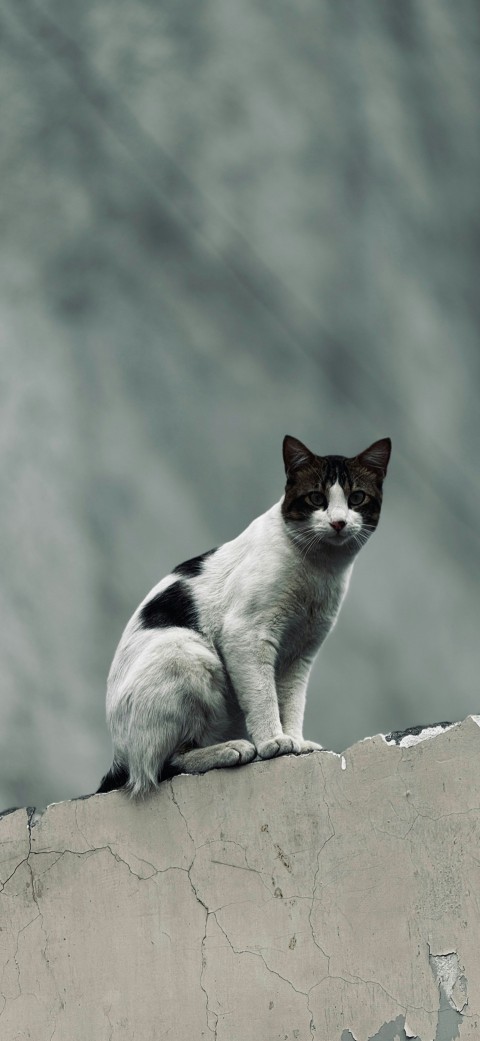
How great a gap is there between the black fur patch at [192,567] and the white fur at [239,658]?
40 mm

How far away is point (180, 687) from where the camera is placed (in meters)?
3.98

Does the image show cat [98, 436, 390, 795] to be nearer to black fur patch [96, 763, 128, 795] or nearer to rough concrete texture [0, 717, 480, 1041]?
black fur patch [96, 763, 128, 795]

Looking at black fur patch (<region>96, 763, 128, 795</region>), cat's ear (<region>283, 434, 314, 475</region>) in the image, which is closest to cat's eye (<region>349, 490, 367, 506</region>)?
cat's ear (<region>283, 434, 314, 475</region>)

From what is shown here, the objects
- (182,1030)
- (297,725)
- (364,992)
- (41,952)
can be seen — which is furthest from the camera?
(297,725)

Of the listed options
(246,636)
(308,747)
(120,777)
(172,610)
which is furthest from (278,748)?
(172,610)

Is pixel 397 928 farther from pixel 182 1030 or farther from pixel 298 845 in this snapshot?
pixel 182 1030

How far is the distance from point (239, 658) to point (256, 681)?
0.35 ft

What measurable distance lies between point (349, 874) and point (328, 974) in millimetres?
299

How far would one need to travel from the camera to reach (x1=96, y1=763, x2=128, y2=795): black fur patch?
4.10 m

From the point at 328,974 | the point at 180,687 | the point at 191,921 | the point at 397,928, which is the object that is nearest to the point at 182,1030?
the point at 191,921

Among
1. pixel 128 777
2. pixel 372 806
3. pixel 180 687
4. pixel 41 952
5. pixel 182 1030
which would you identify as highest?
pixel 180 687

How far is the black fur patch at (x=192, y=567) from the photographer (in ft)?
14.7

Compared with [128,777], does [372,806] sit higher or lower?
lower

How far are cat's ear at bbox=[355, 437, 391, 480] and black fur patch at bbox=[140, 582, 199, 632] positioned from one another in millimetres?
893
